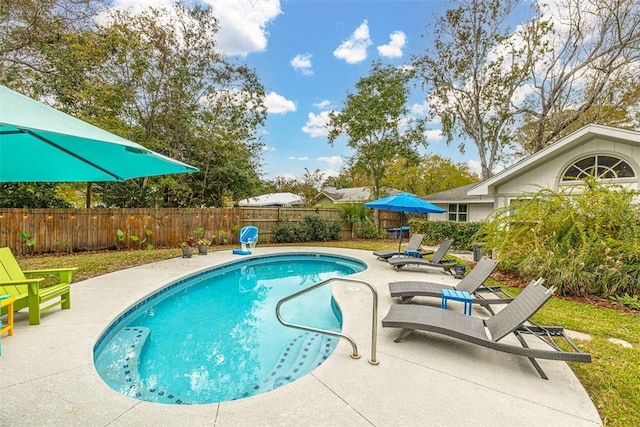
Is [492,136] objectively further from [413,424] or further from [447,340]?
[413,424]

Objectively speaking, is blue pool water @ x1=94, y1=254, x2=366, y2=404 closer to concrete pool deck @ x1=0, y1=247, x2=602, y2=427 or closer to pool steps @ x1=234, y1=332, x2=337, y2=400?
pool steps @ x1=234, y1=332, x2=337, y2=400

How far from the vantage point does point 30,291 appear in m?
4.15

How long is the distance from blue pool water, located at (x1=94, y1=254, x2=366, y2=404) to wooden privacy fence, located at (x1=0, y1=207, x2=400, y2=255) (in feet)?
18.3

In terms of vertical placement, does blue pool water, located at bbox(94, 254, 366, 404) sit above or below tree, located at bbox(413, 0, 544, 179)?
below

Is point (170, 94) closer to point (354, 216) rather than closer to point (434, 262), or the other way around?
point (354, 216)

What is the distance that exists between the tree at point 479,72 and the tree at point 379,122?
1.73m

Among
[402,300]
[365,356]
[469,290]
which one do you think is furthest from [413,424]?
[469,290]

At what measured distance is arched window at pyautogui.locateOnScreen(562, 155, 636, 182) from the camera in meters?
9.23

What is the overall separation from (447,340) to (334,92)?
746 inches

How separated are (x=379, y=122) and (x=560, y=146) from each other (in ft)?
36.3

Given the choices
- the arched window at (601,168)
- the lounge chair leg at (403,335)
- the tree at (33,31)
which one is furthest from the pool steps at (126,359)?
the tree at (33,31)

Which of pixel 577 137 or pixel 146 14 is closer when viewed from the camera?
pixel 577 137

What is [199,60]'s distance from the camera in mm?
13430

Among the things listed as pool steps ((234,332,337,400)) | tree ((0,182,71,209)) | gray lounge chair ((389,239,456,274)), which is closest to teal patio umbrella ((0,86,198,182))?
pool steps ((234,332,337,400))
